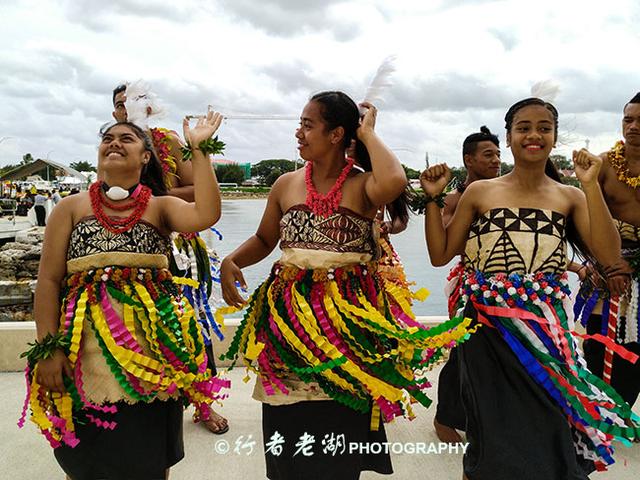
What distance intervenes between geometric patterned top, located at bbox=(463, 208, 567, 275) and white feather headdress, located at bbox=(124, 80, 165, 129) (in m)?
1.56

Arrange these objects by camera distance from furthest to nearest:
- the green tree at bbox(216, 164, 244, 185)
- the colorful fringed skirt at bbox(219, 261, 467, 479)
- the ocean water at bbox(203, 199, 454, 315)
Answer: the ocean water at bbox(203, 199, 454, 315) < the green tree at bbox(216, 164, 244, 185) < the colorful fringed skirt at bbox(219, 261, 467, 479)

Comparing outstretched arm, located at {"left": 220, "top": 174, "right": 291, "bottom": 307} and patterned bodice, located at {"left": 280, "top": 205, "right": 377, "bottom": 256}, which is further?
outstretched arm, located at {"left": 220, "top": 174, "right": 291, "bottom": 307}

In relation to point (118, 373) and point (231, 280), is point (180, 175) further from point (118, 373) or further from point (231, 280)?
point (118, 373)

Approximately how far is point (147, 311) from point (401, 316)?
102 cm

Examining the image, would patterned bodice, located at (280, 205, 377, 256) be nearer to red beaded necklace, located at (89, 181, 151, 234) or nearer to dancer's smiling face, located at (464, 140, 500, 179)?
red beaded necklace, located at (89, 181, 151, 234)

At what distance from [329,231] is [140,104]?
1.05 meters

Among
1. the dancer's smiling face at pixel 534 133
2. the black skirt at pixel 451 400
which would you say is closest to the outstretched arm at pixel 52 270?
the dancer's smiling face at pixel 534 133

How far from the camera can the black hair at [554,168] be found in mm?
2461

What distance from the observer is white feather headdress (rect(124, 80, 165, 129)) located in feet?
8.22

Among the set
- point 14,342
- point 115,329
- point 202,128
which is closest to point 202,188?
point 202,128

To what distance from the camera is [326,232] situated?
2244mm

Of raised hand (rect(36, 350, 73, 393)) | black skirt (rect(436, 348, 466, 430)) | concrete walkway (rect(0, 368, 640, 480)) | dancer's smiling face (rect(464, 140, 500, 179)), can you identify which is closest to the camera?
raised hand (rect(36, 350, 73, 393))

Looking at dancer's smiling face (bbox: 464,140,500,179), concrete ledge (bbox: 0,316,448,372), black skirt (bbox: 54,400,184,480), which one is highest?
dancer's smiling face (bbox: 464,140,500,179)

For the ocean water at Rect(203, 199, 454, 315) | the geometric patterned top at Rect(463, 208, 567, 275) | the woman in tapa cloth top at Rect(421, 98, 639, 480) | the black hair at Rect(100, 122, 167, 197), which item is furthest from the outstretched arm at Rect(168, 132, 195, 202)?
the geometric patterned top at Rect(463, 208, 567, 275)
